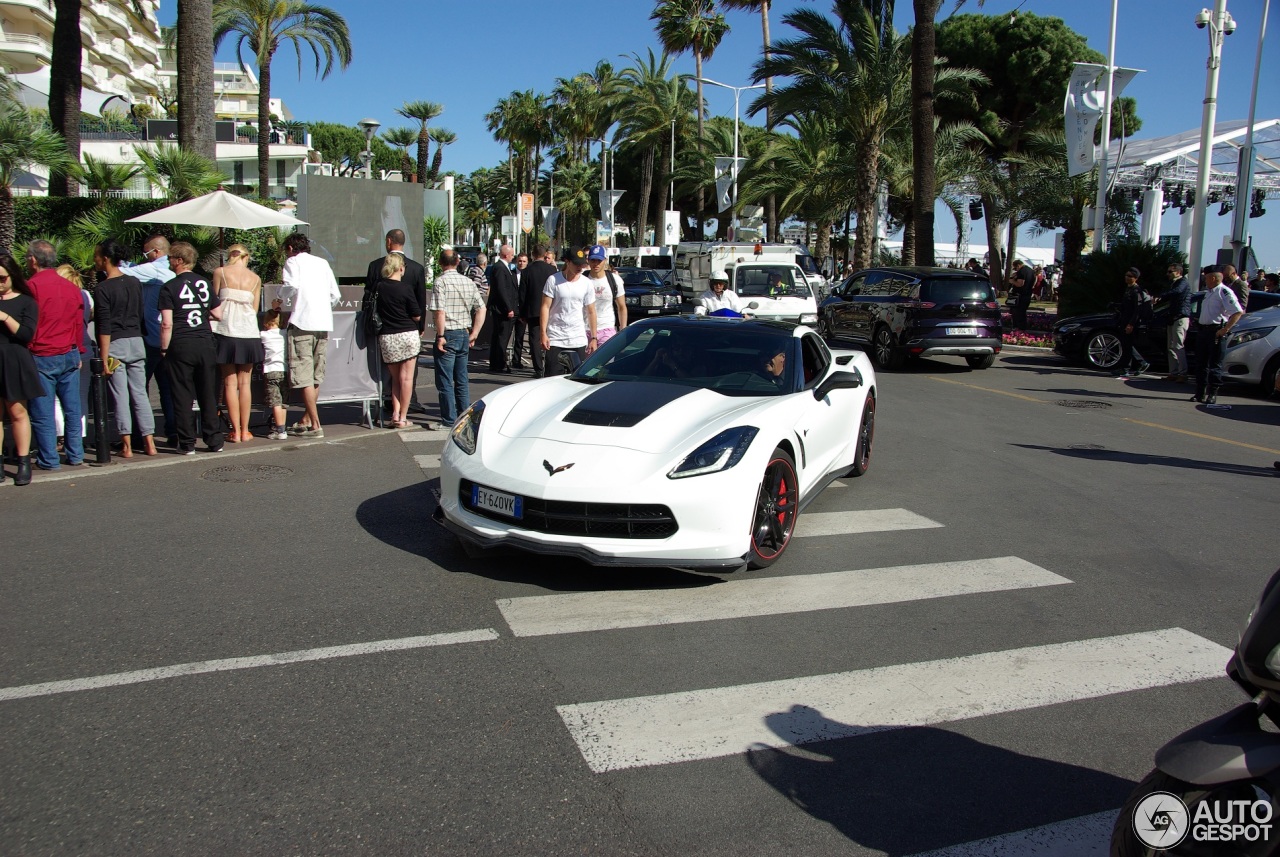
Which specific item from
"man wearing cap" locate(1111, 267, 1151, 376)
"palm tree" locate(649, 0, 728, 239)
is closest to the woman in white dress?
"man wearing cap" locate(1111, 267, 1151, 376)

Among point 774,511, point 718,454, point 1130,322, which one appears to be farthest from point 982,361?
point 718,454

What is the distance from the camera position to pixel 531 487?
17.5 feet

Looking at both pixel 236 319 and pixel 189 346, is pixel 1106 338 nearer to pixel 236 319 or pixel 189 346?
pixel 236 319

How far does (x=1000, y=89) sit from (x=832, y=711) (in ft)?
164

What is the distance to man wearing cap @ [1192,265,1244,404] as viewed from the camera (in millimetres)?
13062

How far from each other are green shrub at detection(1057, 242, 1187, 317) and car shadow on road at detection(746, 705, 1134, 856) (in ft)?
63.8

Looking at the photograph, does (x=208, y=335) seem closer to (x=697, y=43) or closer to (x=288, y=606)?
(x=288, y=606)

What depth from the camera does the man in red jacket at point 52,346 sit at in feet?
25.4

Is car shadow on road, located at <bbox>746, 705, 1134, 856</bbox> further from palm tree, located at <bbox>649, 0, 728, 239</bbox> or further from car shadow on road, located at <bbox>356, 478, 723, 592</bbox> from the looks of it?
palm tree, located at <bbox>649, 0, 728, 239</bbox>

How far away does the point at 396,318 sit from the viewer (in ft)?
32.1

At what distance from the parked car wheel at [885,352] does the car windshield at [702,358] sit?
10.9 m

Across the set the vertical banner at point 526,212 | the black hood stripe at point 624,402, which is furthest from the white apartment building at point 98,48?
the black hood stripe at point 624,402

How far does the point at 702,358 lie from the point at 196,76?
1175 cm

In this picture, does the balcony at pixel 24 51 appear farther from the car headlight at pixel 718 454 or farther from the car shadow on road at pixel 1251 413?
the car headlight at pixel 718 454
